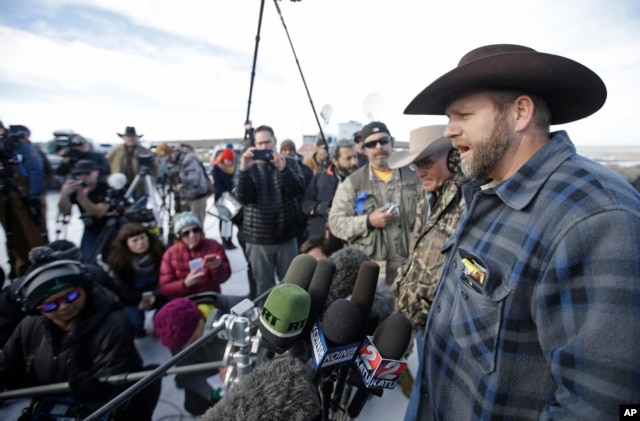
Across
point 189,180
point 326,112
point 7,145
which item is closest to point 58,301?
point 7,145

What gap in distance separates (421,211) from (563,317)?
55.1 inches

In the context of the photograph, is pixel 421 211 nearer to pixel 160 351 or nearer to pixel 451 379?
pixel 451 379

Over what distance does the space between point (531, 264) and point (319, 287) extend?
602 mm

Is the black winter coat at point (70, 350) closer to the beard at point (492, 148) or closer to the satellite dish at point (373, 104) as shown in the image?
the beard at point (492, 148)

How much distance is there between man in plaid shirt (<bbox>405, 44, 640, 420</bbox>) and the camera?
2.01 feet

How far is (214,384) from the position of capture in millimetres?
2002

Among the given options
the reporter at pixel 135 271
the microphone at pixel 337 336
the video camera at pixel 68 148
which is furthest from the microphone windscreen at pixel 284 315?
the video camera at pixel 68 148

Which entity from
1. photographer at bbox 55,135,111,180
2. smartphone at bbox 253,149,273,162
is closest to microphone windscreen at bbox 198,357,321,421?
smartphone at bbox 253,149,273,162

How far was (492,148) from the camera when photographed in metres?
0.96

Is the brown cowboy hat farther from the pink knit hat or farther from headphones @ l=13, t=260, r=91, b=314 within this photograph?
headphones @ l=13, t=260, r=91, b=314

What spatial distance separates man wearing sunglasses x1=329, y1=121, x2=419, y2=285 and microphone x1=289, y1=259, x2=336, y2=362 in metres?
1.31

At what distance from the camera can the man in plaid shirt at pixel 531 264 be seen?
611 millimetres

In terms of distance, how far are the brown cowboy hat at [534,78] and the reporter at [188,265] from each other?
2.50 meters

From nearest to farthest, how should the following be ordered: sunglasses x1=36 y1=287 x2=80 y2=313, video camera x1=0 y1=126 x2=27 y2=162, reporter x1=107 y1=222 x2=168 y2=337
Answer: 1. sunglasses x1=36 y1=287 x2=80 y2=313
2. reporter x1=107 y1=222 x2=168 y2=337
3. video camera x1=0 y1=126 x2=27 y2=162
